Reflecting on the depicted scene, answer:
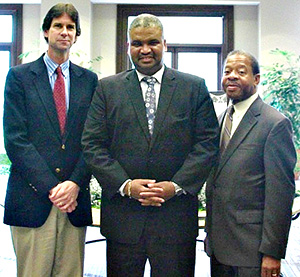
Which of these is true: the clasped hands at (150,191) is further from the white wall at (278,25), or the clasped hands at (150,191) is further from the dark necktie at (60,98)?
the white wall at (278,25)

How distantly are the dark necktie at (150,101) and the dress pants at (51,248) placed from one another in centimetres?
56

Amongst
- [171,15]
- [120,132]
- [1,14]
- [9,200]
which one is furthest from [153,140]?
[1,14]

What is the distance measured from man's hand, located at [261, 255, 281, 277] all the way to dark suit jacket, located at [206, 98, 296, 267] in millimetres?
26

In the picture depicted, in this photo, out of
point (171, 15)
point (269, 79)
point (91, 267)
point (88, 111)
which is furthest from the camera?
point (171, 15)

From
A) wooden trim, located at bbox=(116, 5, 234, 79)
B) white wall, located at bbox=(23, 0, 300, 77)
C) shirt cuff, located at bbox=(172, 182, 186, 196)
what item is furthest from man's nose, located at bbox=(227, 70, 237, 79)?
wooden trim, located at bbox=(116, 5, 234, 79)

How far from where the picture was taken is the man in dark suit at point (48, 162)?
5.39 ft

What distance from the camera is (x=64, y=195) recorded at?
1.63m

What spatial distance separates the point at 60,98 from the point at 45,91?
0.07 meters

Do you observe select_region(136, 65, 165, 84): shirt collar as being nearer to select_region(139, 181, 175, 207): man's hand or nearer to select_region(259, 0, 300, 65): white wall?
select_region(139, 181, 175, 207): man's hand

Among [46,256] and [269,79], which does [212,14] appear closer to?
[269,79]

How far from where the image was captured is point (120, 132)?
5.11 feet

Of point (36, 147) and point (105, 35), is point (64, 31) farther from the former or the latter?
point (105, 35)

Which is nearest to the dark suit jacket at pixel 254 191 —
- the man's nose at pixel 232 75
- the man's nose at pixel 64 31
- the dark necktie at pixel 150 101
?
the man's nose at pixel 232 75

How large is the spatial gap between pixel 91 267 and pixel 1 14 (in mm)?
4855
